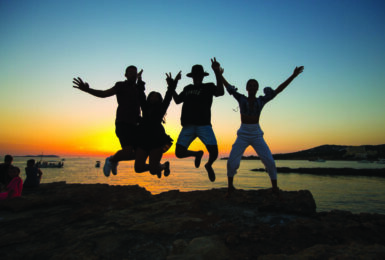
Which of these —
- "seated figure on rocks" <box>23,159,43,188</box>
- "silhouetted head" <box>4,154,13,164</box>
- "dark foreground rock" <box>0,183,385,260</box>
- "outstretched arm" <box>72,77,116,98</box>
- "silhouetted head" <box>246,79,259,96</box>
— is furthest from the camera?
"seated figure on rocks" <box>23,159,43,188</box>

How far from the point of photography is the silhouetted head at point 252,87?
5.32m

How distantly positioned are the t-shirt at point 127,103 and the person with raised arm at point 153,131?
202mm

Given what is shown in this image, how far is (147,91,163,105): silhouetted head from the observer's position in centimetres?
486

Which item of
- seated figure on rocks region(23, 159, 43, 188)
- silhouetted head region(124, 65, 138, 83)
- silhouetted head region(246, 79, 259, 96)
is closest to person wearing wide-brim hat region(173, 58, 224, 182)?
silhouetted head region(246, 79, 259, 96)

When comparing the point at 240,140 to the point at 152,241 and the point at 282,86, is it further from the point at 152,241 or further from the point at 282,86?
the point at 152,241

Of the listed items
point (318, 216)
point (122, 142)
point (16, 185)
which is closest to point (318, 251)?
point (318, 216)

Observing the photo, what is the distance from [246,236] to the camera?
3.34 m

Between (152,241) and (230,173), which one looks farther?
(230,173)

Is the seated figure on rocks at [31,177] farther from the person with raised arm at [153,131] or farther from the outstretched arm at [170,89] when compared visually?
the outstretched arm at [170,89]

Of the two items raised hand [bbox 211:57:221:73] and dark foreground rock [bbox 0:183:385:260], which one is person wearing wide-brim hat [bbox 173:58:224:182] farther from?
dark foreground rock [bbox 0:183:385:260]

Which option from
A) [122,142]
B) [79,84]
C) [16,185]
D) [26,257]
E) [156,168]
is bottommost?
[26,257]

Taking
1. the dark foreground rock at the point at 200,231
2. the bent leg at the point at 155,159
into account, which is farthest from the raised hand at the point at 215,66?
the dark foreground rock at the point at 200,231

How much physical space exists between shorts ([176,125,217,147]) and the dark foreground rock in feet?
5.00

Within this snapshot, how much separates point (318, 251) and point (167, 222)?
98.7 inches
